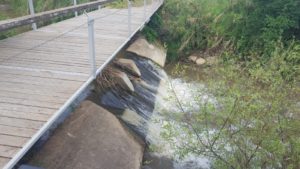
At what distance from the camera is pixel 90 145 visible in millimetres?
5344

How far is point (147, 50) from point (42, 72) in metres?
6.03

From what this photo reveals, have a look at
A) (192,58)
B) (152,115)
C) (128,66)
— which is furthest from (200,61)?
(152,115)

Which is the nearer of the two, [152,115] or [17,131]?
[17,131]

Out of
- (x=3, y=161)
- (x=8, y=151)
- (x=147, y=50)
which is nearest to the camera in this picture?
(x=3, y=161)

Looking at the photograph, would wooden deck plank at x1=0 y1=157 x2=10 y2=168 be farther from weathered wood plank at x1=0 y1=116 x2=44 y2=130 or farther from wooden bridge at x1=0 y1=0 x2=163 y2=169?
weathered wood plank at x1=0 y1=116 x2=44 y2=130

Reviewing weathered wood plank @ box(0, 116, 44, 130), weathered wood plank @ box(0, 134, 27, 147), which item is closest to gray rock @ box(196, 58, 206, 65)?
weathered wood plank @ box(0, 116, 44, 130)

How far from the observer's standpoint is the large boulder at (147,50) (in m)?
10.8

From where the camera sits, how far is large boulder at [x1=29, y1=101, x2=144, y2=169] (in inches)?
195

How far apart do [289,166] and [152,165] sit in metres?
2.72

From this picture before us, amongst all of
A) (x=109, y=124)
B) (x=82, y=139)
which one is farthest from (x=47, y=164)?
(x=109, y=124)

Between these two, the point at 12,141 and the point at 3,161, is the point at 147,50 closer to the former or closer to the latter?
the point at 12,141

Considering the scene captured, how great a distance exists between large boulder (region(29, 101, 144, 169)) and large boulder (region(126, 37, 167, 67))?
465cm

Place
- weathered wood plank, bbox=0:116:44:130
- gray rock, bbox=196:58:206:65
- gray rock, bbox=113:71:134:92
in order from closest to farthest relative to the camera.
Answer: weathered wood plank, bbox=0:116:44:130 → gray rock, bbox=113:71:134:92 → gray rock, bbox=196:58:206:65

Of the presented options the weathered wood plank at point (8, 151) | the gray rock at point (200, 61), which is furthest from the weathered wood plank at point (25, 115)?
the gray rock at point (200, 61)
